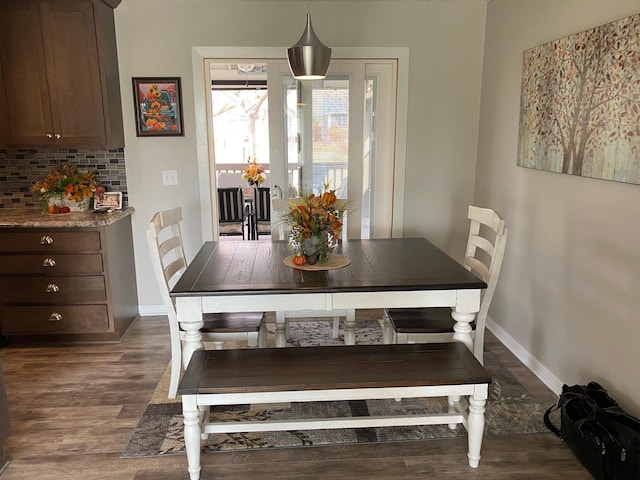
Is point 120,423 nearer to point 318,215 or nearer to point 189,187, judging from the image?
point 318,215

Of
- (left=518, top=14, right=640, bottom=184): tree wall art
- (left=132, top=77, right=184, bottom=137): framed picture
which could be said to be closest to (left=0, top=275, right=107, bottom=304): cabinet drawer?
(left=132, top=77, right=184, bottom=137): framed picture

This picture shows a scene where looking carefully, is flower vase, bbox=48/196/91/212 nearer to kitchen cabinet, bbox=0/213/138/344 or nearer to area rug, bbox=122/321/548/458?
kitchen cabinet, bbox=0/213/138/344

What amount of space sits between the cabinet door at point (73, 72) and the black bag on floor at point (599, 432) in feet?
10.8

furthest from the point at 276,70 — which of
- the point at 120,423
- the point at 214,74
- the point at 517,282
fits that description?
the point at 214,74

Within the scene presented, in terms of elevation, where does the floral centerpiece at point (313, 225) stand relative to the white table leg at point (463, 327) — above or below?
above

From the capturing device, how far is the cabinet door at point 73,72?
127 inches

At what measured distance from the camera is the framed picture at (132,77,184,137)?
3621 millimetres

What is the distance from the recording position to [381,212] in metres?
4.09

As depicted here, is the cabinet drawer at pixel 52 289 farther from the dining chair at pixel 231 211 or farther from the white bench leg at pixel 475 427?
the dining chair at pixel 231 211

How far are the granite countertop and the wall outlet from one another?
367mm

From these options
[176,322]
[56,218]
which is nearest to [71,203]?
[56,218]

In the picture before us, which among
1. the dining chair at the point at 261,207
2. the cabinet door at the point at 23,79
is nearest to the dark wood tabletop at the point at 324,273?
the cabinet door at the point at 23,79

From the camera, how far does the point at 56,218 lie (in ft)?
11.0

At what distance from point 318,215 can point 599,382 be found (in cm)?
161
